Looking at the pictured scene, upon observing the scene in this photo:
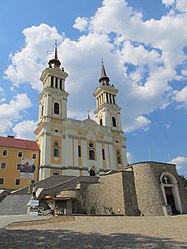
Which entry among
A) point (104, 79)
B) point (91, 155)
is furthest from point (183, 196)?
point (104, 79)

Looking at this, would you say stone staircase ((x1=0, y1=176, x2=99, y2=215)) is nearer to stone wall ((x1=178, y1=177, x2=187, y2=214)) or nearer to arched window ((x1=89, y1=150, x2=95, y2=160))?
stone wall ((x1=178, y1=177, x2=187, y2=214))

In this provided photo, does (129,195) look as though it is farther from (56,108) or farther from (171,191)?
(56,108)

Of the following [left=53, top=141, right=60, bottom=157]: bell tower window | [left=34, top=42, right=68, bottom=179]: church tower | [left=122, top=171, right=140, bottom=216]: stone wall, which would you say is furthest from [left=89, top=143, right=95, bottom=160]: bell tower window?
[left=122, top=171, right=140, bottom=216]: stone wall

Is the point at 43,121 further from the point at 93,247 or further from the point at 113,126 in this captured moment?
the point at 93,247

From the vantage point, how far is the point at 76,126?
48.2m

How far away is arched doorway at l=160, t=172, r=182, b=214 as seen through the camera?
2477 cm

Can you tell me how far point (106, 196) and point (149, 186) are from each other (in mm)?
5126

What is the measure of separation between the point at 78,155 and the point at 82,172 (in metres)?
3.80

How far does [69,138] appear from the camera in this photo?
46219 millimetres

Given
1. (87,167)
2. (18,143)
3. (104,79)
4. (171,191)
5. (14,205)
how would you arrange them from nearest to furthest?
1. (14,205)
2. (171,191)
3. (18,143)
4. (87,167)
5. (104,79)

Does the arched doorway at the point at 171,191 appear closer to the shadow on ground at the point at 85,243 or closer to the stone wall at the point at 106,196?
the stone wall at the point at 106,196

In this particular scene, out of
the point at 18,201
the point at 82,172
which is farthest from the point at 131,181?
the point at 82,172

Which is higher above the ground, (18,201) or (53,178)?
(53,178)

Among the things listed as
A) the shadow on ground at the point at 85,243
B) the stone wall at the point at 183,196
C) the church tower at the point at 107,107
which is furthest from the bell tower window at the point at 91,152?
the shadow on ground at the point at 85,243
